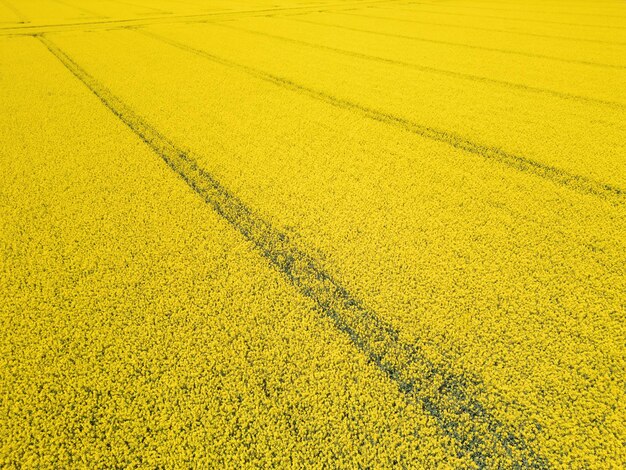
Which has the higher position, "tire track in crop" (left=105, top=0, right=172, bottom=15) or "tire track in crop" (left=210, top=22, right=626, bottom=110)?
"tire track in crop" (left=105, top=0, right=172, bottom=15)

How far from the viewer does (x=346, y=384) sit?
108cm

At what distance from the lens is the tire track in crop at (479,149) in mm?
2023

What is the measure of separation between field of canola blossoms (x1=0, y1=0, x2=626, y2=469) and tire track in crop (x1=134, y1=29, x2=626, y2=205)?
0.02 meters

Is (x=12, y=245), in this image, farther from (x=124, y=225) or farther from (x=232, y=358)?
(x=232, y=358)

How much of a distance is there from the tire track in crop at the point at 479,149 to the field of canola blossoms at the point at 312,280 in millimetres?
17

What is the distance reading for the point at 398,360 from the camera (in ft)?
3.77

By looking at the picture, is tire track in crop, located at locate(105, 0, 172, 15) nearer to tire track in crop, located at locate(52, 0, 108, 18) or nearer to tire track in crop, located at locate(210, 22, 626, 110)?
tire track in crop, located at locate(52, 0, 108, 18)

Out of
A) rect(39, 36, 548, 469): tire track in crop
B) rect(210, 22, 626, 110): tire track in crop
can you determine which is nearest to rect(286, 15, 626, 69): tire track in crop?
rect(210, 22, 626, 110): tire track in crop

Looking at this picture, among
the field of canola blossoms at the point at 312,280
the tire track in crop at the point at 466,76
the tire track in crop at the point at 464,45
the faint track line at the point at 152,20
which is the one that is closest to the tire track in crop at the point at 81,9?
the faint track line at the point at 152,20

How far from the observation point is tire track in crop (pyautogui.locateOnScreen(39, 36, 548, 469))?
947 mm

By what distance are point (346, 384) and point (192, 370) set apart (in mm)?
424

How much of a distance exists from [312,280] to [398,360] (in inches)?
17.0

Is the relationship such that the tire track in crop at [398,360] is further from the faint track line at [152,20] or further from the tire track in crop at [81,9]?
the tire track in crop at [81,9]

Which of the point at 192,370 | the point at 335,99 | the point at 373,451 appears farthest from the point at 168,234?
the point at 335,99
